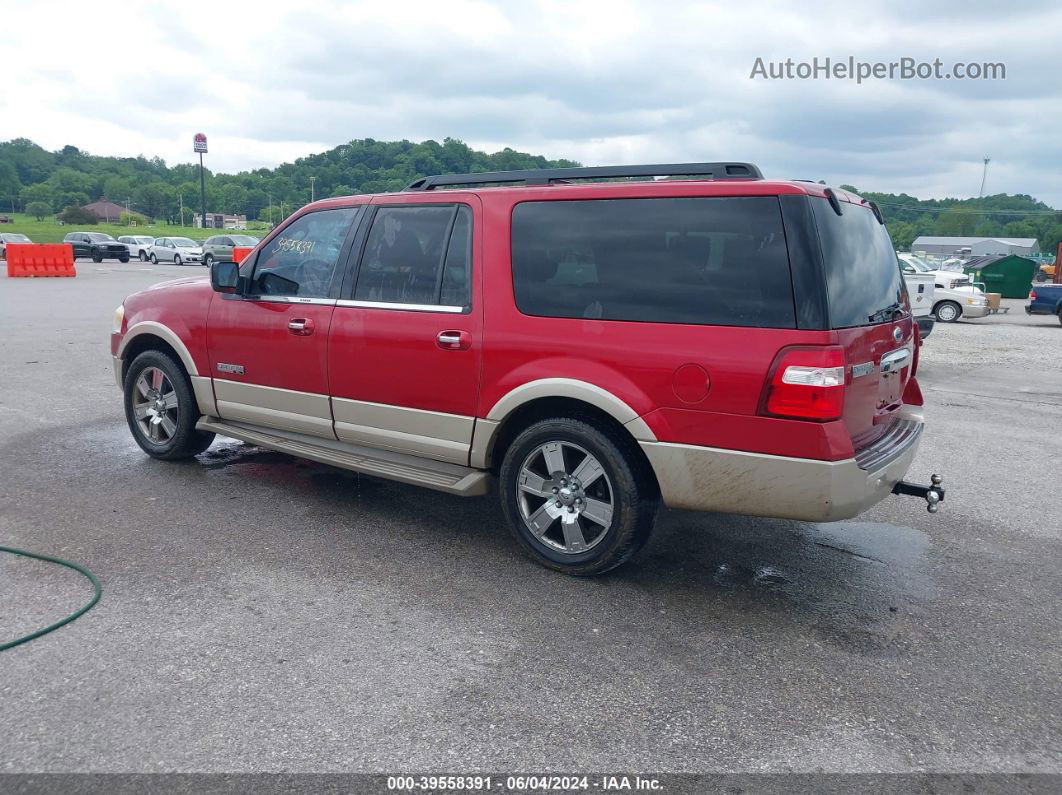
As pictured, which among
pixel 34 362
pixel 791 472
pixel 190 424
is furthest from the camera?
pixel 34 362

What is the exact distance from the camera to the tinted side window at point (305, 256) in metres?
5.17

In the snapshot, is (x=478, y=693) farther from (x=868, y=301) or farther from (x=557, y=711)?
(x=868, y=301)

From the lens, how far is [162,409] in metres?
6.11

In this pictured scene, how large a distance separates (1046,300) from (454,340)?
73.9 feet

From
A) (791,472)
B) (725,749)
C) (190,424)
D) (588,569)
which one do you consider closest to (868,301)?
(791,472)

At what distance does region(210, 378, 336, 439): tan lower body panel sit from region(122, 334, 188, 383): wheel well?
49cm

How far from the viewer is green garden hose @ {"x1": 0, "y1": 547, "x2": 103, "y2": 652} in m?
3.42

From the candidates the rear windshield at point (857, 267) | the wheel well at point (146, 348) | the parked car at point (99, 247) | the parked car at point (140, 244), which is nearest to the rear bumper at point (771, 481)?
the rear windshield at point (857, 267)

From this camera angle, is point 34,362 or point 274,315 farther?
point 34,362

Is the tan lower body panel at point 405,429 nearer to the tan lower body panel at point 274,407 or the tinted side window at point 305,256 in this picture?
the tan lower body panel at point 274,407

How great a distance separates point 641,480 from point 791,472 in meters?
0.73

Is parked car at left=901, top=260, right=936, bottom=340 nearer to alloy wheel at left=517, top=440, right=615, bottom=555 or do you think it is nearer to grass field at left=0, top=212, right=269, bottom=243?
alloy wheel at left=517, top=440, right=615, bottom=555

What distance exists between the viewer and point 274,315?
17.4 ft

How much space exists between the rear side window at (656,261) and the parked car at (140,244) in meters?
46.2
